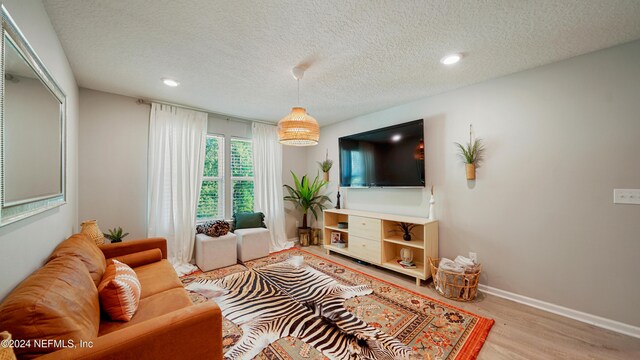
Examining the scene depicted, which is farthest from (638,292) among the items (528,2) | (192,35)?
(192,35)

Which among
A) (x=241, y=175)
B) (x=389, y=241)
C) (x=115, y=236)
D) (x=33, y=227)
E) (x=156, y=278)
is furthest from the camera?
(x=241, y=175)

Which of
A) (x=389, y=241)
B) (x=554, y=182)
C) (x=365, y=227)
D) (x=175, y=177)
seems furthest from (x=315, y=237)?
(x=554, y=182)

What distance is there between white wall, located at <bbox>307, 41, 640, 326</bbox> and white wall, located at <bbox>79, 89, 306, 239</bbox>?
156 inches

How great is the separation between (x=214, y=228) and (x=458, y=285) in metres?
3.13

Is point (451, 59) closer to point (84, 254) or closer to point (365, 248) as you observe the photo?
point (365, 248)

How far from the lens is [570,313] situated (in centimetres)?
199

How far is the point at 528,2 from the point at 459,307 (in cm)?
247

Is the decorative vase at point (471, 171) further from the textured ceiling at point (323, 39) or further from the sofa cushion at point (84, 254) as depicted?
the sofa cushion at point (84, 254)

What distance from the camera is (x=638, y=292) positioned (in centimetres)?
175

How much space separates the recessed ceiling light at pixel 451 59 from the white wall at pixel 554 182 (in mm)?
733

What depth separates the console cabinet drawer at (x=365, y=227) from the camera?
3016mm

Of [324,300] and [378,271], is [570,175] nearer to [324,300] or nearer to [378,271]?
[378,271]

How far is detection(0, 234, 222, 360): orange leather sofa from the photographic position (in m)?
0.81

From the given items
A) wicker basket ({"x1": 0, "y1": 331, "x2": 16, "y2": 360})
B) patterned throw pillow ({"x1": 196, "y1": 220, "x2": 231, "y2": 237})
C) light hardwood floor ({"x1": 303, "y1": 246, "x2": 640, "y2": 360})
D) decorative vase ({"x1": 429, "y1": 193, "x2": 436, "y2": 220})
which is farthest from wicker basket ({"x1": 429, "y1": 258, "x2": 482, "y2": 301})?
patterned throw pillow ({"x1": 196, "y1": 220, "x2": 231, "y2": 237})
